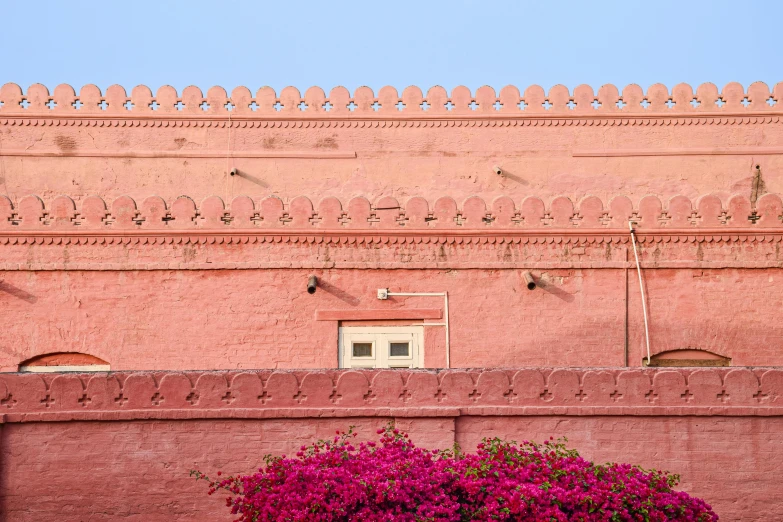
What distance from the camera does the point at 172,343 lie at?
13.8 m

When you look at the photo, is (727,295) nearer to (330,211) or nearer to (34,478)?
(330,211)

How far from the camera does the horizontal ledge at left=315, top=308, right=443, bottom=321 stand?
13.9 meters

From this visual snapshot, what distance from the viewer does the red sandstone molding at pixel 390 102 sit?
57.9 feet

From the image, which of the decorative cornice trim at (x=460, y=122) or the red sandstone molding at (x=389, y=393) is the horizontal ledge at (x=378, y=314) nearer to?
the red sandstone molding at (x=389, y=393)

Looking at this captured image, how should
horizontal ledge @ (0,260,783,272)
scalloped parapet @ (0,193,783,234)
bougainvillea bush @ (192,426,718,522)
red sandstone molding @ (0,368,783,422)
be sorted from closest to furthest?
bougainvillea bush @ (192,426,718,522) < red sandstone molding @ (0,368,783,422) < horizontal ledge @ (0,260,783,272) < scalloped parapet @ (0,193,783,234)

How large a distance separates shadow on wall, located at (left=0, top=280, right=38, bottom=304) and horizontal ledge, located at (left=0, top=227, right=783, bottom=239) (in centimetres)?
65

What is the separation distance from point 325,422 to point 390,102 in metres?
9.08

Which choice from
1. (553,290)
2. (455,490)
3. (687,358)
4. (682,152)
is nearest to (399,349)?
(553,290)

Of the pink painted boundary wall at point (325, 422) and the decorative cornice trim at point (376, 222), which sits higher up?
the decorative cornice trim at point (376, 222)

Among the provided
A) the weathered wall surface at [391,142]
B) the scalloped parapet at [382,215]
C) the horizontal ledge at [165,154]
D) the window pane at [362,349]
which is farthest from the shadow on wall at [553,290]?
the horizontal ledge at [165,154]

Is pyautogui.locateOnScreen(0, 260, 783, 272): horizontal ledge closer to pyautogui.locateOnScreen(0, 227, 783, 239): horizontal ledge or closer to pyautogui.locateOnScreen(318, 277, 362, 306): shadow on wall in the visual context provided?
pyautogui.locateOnScreen(318, 277, 362, 306): shadow on wall

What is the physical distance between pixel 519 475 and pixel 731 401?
2.69m

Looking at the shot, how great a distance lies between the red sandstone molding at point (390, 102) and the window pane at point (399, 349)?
4.90 m

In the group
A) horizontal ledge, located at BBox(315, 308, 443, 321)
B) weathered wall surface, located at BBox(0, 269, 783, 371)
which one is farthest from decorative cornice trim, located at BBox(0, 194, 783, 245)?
horizontal ledge, located at BBox(315, 308, 443, 321)
